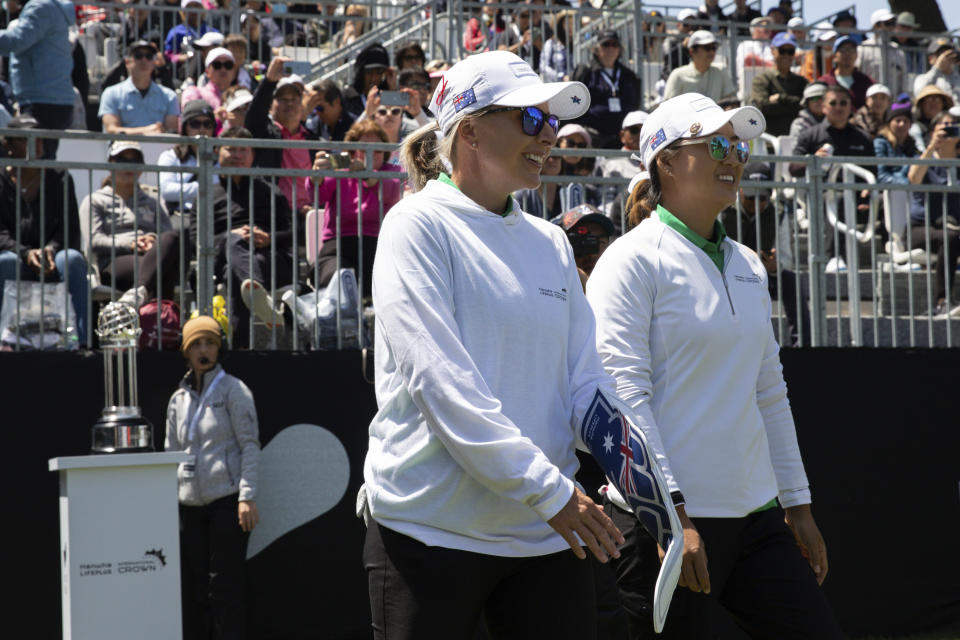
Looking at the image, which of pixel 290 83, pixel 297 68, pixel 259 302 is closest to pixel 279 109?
pixel 290 83

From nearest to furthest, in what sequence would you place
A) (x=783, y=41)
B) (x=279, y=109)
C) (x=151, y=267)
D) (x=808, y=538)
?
(x=808, y=538), (x=151, y=267), (x=279, y=109), (x=783, y=41)

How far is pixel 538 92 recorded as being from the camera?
297 centimetres

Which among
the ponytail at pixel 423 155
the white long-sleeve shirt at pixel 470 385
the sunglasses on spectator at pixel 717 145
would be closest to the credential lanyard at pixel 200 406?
the sunglasses on spectator at pixel 717 145

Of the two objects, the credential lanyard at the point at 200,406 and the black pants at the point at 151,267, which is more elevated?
the black pants at the point at 151,267

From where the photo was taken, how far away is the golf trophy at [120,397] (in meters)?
6.57

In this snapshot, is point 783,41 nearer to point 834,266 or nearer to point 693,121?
point 834,266

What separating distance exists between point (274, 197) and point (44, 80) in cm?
487

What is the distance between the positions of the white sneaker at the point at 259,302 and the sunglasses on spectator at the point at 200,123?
2906mm

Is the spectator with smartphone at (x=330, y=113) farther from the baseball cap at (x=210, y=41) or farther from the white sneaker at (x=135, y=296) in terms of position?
the white sneaker at (x=135, y=296)

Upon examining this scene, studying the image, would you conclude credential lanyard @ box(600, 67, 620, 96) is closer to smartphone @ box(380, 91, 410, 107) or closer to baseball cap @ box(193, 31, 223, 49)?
smartphone @ box(380, 91, 410, 107)

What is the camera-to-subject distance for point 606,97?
13.1m

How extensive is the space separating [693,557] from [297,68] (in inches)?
422

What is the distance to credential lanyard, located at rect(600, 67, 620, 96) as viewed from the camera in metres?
13.2

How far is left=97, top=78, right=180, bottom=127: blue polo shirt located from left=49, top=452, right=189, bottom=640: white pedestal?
6347 millimetres
